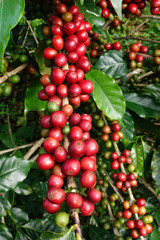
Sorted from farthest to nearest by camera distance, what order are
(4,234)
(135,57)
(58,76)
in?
(135,57)
(4,234)
(58,76)

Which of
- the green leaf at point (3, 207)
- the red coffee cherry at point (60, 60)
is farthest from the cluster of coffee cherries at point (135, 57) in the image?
the green leaf at point (3, 207)

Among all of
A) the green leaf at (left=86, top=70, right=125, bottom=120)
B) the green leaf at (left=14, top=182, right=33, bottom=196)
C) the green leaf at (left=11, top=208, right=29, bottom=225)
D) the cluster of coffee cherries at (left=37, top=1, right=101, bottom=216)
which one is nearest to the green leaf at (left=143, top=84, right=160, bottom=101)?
the green leaf at (left=86, top=70, right=125, bottom=120)

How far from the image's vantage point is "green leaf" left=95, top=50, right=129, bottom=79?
62.4 inches

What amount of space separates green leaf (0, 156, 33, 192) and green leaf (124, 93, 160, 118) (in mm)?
995

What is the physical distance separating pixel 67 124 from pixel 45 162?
8.6 inches

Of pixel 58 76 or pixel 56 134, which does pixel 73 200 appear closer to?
pixel 56 134

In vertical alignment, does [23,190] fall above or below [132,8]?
below

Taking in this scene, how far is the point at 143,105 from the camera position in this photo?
1694 millimetres

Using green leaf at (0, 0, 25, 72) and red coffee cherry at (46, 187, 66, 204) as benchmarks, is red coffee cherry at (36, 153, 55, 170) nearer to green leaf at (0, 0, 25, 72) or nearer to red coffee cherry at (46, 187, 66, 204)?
red coffee cherry at (46, 187, 66, 204)

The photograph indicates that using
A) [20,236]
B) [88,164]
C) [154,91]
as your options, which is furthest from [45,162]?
[154,91]

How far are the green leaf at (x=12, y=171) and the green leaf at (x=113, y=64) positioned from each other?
96 cm

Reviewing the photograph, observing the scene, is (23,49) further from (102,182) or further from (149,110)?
(102,182)

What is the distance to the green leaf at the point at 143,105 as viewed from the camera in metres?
1.63

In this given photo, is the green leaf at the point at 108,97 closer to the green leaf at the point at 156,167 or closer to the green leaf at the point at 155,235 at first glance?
the green leaf at the point at 156,167
